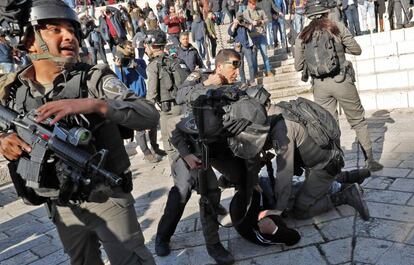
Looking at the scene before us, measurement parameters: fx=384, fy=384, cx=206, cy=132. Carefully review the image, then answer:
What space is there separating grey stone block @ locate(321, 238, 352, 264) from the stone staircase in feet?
16.0

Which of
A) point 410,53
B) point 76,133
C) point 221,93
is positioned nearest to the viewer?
point 76,133

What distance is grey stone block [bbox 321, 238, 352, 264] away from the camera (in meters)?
2.82

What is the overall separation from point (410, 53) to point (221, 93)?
20.3 ft

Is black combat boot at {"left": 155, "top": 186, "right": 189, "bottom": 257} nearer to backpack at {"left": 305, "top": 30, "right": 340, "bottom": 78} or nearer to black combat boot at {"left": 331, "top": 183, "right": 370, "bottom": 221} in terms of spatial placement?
black combat boot at {"left": 331, "top": 183, "right": 370, "bottom": 221}

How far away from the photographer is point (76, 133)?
171 centimetres

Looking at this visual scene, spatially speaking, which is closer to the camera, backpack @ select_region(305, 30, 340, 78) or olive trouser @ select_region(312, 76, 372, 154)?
backpack @ select_region(305, 30, 340, 78)

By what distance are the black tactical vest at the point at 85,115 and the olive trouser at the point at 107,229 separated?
193mm

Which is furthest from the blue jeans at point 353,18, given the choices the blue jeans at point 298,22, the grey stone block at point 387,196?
the grey stone block at point 387,196

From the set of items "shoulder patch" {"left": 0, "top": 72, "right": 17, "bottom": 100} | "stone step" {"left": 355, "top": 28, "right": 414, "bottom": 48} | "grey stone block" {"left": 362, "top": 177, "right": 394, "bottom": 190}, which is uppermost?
"shoulder patch" {"left": 0, "top": 72, "right": 17, "bottom": 100}

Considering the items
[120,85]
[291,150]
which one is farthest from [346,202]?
[120,85]

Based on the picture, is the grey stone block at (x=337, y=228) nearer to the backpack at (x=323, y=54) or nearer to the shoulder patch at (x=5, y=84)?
the backpack at (x=323, y=54)

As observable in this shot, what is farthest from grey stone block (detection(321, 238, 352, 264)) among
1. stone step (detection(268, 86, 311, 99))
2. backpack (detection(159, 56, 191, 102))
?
stone step (detection(268, 86, 311, 99))

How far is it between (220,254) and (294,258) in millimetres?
569

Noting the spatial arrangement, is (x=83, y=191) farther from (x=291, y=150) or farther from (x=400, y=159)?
(x=400, y=159)
